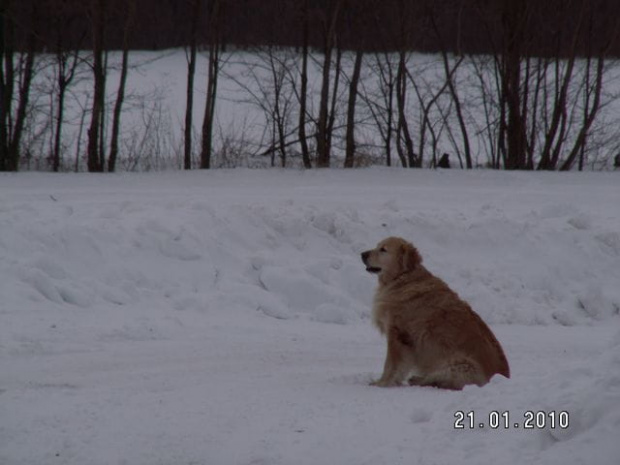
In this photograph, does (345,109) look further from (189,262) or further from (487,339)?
(487,339)

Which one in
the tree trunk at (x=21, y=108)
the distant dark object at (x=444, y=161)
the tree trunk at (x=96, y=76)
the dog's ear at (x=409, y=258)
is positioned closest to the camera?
the dog's ear at (x=409, y=258)

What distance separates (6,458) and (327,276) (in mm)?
8319

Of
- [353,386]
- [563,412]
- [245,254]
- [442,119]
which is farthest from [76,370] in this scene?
[442,119]

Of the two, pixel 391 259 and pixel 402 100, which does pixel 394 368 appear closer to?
pixel 391 259

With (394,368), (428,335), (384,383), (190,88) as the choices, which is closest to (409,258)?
(428,335)

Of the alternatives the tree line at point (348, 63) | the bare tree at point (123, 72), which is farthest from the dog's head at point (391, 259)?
the bare tree at point (123, 72)

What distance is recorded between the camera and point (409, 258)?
8.02 meters

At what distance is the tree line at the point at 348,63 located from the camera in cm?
2300

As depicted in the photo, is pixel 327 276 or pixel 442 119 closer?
pixel 327 276

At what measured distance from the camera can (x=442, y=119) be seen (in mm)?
27078

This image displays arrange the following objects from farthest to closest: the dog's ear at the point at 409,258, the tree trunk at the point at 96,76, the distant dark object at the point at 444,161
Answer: the distant dark object at the point at 444,161 → the tree trunk at the point at 96,76 → the dog's ear at the point at 409,258

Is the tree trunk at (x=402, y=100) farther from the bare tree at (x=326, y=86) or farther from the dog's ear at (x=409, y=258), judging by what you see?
the dog's ear at (x=409, y=258)
